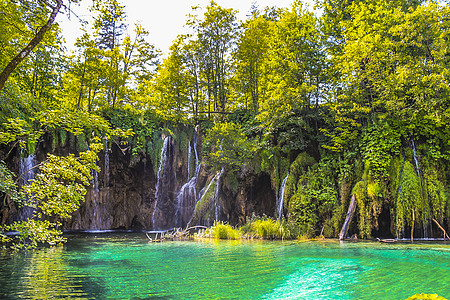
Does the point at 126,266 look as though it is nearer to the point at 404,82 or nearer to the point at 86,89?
the point at 404,82

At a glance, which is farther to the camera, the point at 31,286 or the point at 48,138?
the point at 48,138

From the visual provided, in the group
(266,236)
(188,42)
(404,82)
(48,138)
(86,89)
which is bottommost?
(266,236)

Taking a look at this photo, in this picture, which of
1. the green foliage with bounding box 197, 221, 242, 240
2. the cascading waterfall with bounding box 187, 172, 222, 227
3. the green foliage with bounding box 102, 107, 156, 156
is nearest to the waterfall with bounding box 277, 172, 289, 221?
the green foliage with bounding box 197, 221, 242, 240

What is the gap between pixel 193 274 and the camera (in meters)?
5.77

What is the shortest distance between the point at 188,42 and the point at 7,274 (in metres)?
19.8

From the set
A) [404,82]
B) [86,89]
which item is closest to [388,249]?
[404,82]

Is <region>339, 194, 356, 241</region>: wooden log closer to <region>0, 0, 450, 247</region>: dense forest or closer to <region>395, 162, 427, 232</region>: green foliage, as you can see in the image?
<region>0, 0, 450, 247</region>: dense forest

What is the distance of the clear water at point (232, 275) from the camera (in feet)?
14.7

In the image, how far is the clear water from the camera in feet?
14.7

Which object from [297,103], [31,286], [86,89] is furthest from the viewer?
[86,89]

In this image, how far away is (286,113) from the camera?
14.6m

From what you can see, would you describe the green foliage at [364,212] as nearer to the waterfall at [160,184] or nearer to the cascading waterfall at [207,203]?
the cascading waterfall at [207,203]

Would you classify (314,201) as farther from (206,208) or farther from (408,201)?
(206,208)

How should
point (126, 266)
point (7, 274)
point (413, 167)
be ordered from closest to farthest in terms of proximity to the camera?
1. point (7, 274)
2. point (126, 266)
3. point (413, 167)
